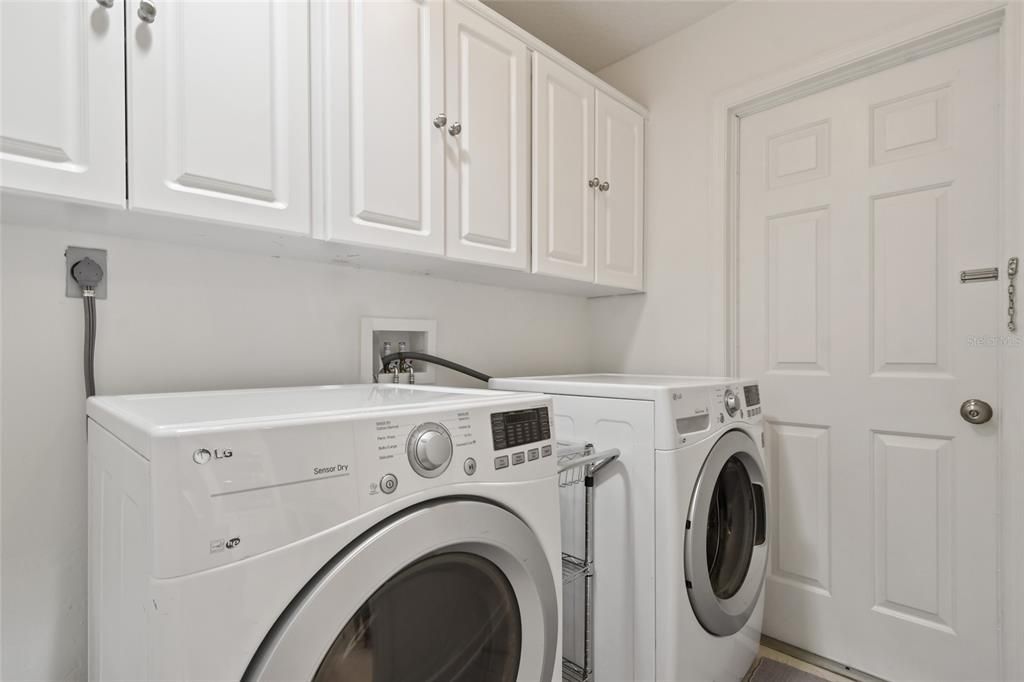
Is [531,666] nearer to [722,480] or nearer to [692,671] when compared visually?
[692,671]

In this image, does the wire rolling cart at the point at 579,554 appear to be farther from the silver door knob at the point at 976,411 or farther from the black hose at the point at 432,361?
the silver door knob at the point at 976,411

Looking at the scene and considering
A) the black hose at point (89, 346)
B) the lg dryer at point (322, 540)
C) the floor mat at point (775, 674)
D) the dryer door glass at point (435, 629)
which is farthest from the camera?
the floor mat at point (775, 674)

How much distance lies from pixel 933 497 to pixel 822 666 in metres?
0.70

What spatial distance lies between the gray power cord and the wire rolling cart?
1.03 meters

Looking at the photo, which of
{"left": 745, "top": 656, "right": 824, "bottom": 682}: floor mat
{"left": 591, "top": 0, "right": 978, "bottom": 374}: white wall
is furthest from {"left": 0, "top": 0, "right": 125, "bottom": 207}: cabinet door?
{"left": 745, "top": 656, "right": 824, "bottom": 682}: floor mat

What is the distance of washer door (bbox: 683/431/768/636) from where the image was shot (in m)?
1.23

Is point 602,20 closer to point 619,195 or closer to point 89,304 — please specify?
point 619,195

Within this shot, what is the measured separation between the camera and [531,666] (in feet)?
2.82

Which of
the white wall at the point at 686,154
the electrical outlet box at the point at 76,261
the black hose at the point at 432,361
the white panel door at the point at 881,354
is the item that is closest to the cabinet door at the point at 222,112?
the electrical outlet box at the point at 76,261

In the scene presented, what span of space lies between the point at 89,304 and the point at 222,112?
0.49 metres

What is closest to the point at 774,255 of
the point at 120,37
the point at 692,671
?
the point at 692,671

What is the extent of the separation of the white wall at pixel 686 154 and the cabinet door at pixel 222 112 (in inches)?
58.9

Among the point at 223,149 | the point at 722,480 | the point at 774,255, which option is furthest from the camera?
the point at 774,255

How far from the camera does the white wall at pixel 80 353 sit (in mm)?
971
